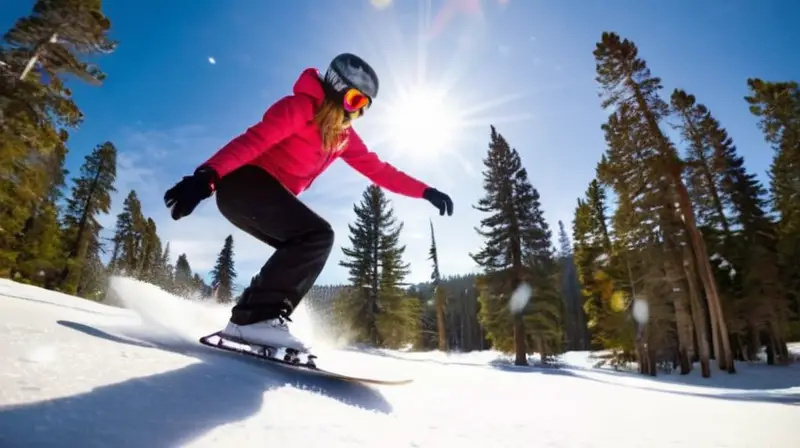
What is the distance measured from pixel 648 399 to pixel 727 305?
2427cm

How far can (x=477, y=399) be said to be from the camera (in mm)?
2066

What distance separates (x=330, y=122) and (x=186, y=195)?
0.99 m

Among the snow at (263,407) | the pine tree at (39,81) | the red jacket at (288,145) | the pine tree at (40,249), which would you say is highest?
the pine tree at (39,81)

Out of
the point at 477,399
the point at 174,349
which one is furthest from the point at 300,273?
the point at 477,399

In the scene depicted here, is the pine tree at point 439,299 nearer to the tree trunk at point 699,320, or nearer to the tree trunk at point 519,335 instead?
the tree trunk at point 519,335

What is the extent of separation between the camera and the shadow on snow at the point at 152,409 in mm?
Result: 797

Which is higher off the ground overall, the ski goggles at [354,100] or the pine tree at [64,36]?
the pine tree at [64,36]

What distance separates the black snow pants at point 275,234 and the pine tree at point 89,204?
30569 mm

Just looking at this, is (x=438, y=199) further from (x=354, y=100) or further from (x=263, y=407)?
(x=263, y=407)

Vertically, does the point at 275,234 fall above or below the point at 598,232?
below

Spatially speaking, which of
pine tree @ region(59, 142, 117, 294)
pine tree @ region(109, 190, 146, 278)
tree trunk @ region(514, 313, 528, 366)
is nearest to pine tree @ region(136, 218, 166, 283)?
pine tree @ region(109, 190, 146, 278)

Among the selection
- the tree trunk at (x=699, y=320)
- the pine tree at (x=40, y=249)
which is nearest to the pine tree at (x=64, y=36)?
the pine tree at (x=40, y=249)

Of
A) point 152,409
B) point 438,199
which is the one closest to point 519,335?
point 438,199

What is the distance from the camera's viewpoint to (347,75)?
8.19ft
